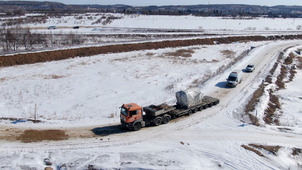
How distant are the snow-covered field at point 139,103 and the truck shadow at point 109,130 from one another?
437 mm

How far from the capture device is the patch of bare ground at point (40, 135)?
19.2 m

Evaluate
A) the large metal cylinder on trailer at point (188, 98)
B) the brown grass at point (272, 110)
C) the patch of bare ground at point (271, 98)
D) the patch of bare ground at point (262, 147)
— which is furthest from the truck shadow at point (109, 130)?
the brown grass at point (272, 110)

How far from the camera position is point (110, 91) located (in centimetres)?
3262

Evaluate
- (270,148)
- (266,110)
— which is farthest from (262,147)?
(266,110)

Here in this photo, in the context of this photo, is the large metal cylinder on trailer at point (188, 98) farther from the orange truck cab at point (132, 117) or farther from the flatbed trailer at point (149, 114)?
the orange truck cab at point (132, 117)

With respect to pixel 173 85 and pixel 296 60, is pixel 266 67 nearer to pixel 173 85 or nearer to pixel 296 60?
pixel 296 60

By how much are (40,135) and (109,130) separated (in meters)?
5.76

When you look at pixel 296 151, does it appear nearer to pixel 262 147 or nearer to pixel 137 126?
pixel 262 147

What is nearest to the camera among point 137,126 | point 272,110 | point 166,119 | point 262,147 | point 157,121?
point 262,147

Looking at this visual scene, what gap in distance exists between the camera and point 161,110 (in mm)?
22031

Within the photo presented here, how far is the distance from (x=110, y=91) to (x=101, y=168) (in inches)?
690

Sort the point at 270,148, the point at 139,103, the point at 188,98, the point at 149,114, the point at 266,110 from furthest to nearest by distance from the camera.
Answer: the point at 139,103
the point at 266,110
the point at 188,98
the point at 149,114
the point at 270,148

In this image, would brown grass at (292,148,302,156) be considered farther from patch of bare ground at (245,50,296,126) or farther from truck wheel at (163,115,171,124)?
truck wheel at (163,115,171,124)

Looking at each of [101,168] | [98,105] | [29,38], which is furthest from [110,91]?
[29,38]
